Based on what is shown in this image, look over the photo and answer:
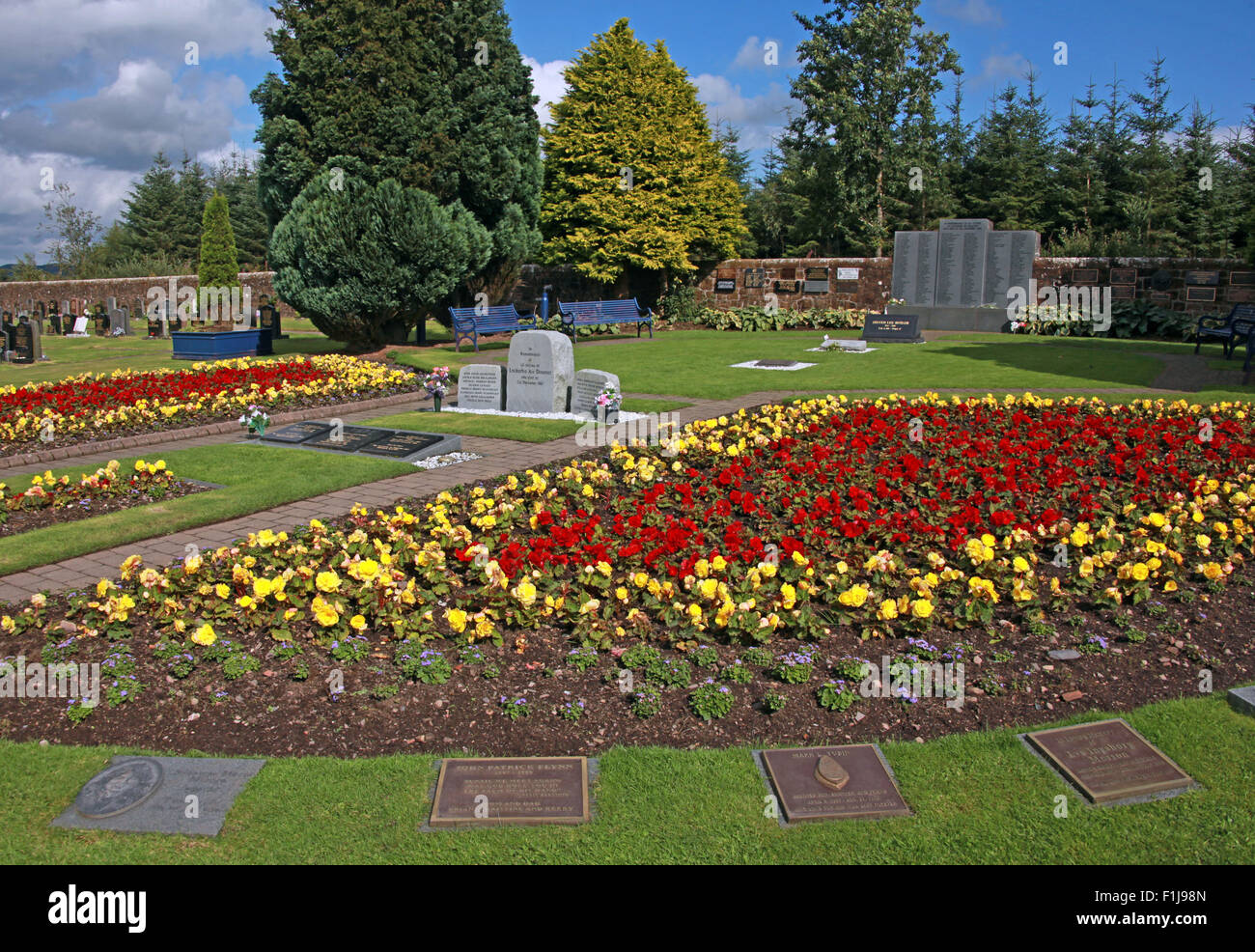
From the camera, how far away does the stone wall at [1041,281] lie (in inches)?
851

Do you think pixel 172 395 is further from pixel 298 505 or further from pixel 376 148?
pixel 376 148

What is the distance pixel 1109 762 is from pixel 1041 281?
74.5 feet

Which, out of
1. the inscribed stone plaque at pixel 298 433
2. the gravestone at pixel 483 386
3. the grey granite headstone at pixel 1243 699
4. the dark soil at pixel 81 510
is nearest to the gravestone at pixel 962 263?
the gravestone at pixel 483 386

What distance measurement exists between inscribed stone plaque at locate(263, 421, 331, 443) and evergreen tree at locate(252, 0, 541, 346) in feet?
27.8

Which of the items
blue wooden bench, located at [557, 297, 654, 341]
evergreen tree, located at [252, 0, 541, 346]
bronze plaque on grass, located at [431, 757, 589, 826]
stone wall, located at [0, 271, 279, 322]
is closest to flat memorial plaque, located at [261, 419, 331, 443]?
bronze plaque on grass, located at [431, 757, 589, 826]

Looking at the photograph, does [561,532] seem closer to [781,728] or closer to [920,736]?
[781,728]

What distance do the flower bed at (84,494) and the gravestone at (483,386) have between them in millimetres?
4821

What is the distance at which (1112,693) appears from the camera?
4.48 m

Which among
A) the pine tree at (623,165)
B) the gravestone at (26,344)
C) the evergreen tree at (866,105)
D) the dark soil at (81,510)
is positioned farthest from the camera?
the evergreen tree at (866,105)

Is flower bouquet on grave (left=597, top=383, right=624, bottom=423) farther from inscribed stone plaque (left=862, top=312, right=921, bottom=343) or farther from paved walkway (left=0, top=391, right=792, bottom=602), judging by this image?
inscribed stone plaque (left=862, top=312, right=921, bottom=343)

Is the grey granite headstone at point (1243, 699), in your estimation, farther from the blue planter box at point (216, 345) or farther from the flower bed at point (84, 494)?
the blue planter box at point (216, 345)

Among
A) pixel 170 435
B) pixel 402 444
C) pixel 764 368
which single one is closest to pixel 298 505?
pixel 402 444

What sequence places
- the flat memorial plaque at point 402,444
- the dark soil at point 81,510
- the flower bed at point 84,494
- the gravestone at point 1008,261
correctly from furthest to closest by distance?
the gravestone at point 1008,261, the flat memorial plaque at point 402,444, the flower bed at point 84,494, the dark soil at point 81,510
